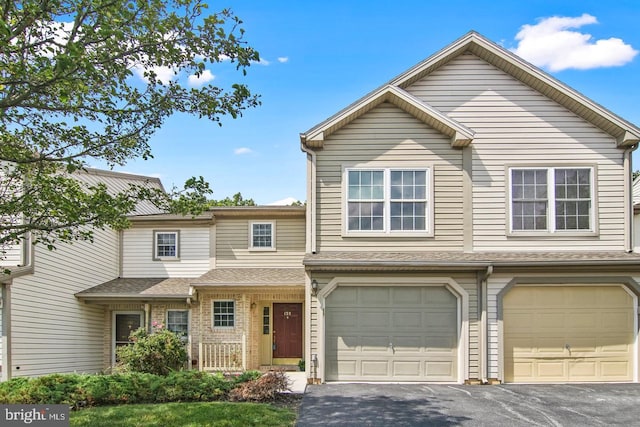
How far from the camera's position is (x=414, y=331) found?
38.8ft

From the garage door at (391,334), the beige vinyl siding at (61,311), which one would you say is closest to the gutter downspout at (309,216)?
the garage door at (391,334)

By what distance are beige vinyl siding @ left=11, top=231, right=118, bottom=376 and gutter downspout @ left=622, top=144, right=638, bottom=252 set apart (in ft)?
47.4

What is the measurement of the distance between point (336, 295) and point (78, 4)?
7.84 metres

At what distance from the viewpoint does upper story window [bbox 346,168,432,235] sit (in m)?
12.2

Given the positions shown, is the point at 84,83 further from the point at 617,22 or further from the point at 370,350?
the point at 617,22

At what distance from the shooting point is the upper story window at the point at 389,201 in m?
12.2

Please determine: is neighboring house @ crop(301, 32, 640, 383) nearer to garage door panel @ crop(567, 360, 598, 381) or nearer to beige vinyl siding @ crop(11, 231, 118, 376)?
garage door panel @ crop(567, 360, 598, 381)

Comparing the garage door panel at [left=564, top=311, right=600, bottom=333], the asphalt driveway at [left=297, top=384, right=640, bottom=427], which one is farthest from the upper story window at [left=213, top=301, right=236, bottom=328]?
the garage door panel at [left=564, top=311, right=600, bottom=333]

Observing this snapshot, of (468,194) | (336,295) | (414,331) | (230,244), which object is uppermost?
(468,194)

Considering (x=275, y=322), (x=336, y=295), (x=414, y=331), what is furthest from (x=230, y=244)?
(x=414, y=331)

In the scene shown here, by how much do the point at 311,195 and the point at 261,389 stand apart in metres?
4.43

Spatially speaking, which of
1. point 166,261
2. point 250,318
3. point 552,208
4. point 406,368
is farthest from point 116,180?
point 552,208

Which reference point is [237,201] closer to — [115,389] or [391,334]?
[391,334]

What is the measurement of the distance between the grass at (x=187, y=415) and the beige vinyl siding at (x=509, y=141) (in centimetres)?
612
